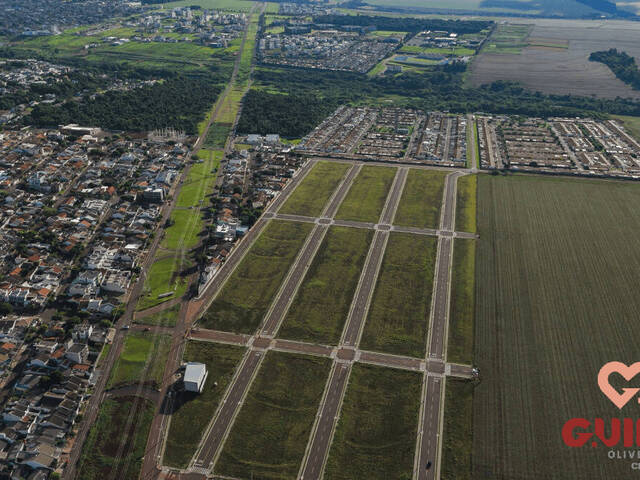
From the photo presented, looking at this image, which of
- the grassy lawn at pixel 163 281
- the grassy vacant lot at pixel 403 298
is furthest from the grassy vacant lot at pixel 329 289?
the grassy lawn at pixel 163 281

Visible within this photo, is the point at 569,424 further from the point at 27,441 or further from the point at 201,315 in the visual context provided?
the point at 27,441

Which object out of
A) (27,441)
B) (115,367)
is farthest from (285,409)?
(27,441)

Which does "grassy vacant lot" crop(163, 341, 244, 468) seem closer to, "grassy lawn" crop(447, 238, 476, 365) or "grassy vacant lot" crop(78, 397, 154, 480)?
"grassy vacant lot" crop(78, 397, 154, 480)

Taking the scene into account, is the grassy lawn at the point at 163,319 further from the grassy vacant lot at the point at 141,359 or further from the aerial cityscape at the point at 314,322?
the grassy vacant lot at the point at 141,359

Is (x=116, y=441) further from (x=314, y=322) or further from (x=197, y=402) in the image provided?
(x=314, y=322)

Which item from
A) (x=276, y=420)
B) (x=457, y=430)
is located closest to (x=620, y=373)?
(x=457, y=430)

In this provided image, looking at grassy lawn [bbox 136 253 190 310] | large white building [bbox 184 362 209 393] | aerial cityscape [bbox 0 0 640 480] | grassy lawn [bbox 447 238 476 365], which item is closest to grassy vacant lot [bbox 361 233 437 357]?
aerial cityscape [bbox 0 0 640 480]
